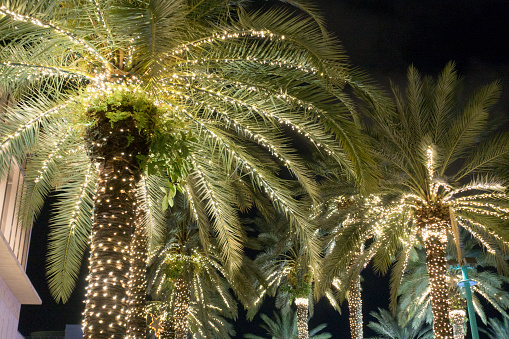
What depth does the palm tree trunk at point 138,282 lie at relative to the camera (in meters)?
10.4

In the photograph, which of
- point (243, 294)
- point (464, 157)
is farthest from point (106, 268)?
point (464, 157)

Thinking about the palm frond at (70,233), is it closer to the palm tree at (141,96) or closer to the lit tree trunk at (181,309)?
the palm tree at (141,96)

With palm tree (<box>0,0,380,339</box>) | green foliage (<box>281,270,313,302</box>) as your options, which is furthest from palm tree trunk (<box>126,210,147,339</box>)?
green foliage (<box>281,270,313,302</box>)

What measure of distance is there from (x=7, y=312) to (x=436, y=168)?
13.3 meters

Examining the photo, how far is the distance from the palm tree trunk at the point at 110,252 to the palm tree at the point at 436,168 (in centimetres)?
674

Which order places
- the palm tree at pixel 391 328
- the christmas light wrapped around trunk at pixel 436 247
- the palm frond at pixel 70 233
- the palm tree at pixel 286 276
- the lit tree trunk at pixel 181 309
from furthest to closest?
1. the palm tree at pixel 391 328
2. the palm tree at pixel 286 276
3. the lit tree trunk at pixel 181 309
4. the christmas light wrapped around trunk at pixel 436 247
5. the palm frond at pixel 70 233

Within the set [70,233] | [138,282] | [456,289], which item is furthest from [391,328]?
[70,233]

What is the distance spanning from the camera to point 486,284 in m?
22.9

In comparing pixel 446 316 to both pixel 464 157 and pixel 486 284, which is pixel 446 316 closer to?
pixel 464 157

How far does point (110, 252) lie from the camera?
19.0ft

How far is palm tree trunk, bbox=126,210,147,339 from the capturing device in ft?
34.2

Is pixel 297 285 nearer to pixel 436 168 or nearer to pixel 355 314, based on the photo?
pixel 355 314

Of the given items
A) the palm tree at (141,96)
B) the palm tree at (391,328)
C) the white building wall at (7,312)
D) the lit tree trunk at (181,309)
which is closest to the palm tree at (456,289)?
the palm tree at (391,328)

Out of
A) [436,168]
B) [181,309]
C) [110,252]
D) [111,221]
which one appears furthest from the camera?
[181,309]
